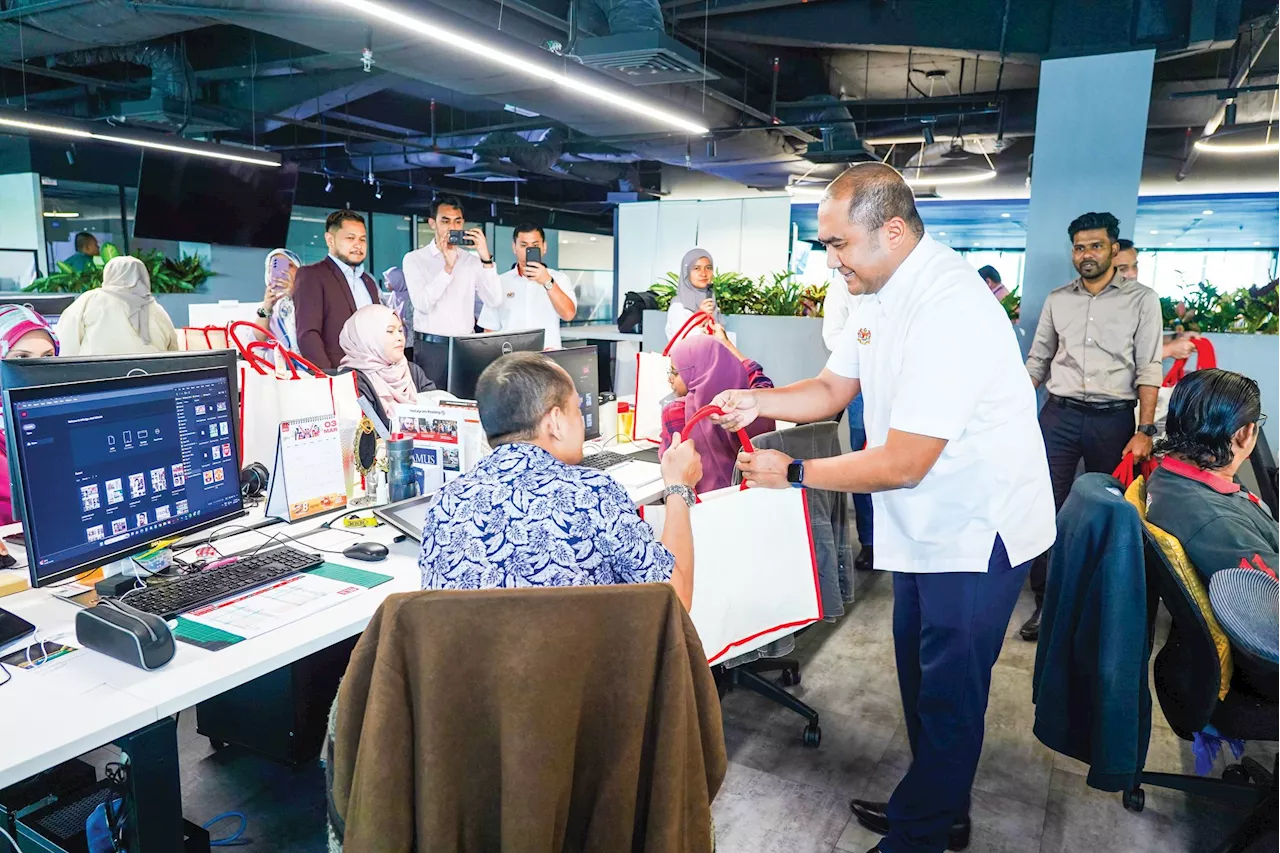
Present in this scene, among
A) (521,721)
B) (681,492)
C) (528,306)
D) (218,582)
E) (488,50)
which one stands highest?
(488,50)

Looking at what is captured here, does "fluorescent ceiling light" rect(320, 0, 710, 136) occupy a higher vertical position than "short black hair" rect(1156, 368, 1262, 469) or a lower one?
higher

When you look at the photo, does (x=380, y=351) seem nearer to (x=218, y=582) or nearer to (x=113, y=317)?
(x=218, y=582)

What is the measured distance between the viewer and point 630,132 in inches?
322

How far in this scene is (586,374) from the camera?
318 cm

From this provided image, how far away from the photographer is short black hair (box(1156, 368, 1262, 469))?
1999 millimetres

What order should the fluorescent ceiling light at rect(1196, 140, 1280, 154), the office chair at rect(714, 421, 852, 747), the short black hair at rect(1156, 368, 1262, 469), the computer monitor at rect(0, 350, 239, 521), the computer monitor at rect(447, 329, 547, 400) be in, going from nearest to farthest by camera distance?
the computer monitor at rect(0, 350, 239, 521) < the short black hair at rect(1156, 368, 1262, 469) < the office chair at rect(714, 421, 852, 747) < the computer monitor at rect(447, 329, 547, 400) < the fluorescent ceiling light at rect(1196, 140, 1280, 154)

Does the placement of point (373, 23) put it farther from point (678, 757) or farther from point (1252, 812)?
point (1252, 812)

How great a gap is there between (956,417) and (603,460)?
1.55 meters

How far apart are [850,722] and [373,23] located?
4.64 meters

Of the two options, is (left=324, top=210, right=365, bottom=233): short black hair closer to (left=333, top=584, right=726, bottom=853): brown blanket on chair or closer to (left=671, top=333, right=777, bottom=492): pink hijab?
(left=671, top=333, right=777, bottom=492): pink hijab

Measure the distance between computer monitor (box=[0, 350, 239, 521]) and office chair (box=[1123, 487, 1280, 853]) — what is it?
223 cm

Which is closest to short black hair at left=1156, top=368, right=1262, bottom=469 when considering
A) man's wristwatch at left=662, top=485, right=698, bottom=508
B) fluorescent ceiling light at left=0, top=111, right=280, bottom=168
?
man's wristwatch at left=662, top=485, right=698, bottom=508

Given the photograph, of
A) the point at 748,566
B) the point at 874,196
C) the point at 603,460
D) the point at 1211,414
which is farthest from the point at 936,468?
the point at 603,460

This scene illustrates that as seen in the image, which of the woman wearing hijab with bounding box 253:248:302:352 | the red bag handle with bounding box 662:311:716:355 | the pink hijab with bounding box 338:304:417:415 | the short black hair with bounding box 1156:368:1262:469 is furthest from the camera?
the woman wearing hijab with bounding box 253:248:302:352
